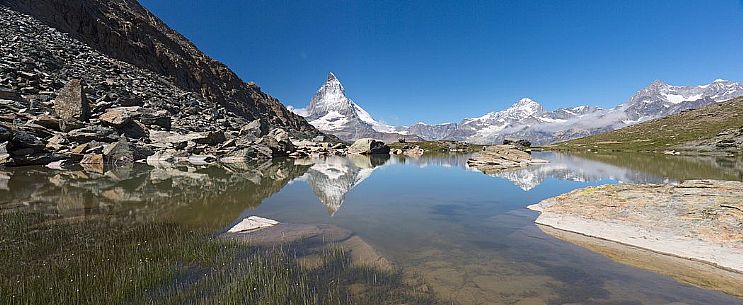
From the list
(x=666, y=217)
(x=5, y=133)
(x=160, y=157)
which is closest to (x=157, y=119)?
(x=160, y=157)

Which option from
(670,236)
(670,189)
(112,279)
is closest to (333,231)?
(112,279)

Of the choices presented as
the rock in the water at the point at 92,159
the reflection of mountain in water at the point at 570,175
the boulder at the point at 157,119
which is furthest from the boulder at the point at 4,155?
the reflection of mountain in water at the point at 570,175

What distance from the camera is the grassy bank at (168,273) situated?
8.42 metres

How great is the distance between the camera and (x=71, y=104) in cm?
4994

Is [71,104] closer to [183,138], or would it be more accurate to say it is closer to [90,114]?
[90,114]

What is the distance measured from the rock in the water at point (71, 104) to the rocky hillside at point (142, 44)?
18999 millimetres

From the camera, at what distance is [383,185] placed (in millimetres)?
35094

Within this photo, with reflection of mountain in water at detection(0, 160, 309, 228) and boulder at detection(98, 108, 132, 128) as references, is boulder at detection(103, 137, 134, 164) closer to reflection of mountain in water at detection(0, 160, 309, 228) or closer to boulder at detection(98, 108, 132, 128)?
boulder at detection(98, 108, 132, 128)

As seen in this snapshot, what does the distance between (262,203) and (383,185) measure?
14659 mm

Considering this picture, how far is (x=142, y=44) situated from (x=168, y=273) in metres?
133

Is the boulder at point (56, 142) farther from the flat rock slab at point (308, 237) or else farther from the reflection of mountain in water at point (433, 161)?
the reflection of mountain in water at point (433, 161)

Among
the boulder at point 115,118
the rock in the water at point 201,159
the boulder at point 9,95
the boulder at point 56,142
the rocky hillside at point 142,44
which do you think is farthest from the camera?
the rocky hillside at point 142,44

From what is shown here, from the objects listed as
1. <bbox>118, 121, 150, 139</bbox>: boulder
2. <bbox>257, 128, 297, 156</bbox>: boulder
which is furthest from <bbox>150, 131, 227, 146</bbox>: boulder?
<bbox>257, 128, 297, 156</bbox>: boulder

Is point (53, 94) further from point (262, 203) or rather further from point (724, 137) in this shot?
point (724, 137)
